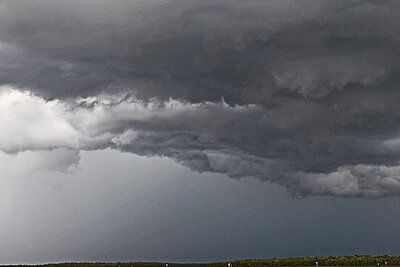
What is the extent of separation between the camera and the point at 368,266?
7869 inches

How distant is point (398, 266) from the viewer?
186750 millimetres

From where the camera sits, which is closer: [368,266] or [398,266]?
[398,266]

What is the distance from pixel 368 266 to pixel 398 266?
1461 cm
